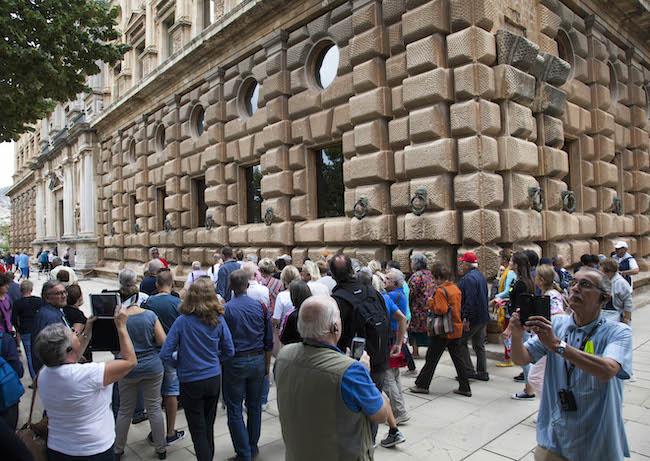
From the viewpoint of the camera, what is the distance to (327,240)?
411 inches

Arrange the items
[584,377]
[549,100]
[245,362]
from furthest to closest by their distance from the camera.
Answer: [549,100], [245,362], [584,377]

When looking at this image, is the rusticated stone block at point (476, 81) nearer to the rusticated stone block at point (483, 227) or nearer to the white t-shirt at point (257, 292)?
the rusticated stone block at point (483, 227)

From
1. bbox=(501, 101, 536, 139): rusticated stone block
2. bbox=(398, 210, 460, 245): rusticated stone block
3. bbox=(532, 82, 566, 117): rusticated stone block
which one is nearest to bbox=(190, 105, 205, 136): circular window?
bbox=(398, 210, 460, 245): rusticated stone block

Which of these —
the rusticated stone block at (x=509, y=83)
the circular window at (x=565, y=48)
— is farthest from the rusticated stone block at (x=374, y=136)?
the circular window at (x=565, y=48)

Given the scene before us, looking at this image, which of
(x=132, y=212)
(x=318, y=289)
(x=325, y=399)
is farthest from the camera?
(x=132, y=212)

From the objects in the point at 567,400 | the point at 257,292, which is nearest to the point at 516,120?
the point at 257,292

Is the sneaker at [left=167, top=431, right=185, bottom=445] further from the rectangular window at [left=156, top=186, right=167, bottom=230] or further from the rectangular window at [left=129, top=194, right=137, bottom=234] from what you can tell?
the rectangular window at [left=129, top=194, right=137, bottom=234]

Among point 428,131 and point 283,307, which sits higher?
point 428,131

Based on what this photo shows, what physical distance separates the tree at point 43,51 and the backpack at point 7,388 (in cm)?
631

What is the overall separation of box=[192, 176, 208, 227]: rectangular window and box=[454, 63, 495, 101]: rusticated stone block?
10.0 metres

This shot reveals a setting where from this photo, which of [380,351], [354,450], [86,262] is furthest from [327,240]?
[86,262]

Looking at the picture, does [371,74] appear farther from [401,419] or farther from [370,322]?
[401,419]

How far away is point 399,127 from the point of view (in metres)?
9.14

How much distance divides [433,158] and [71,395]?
685 cm
